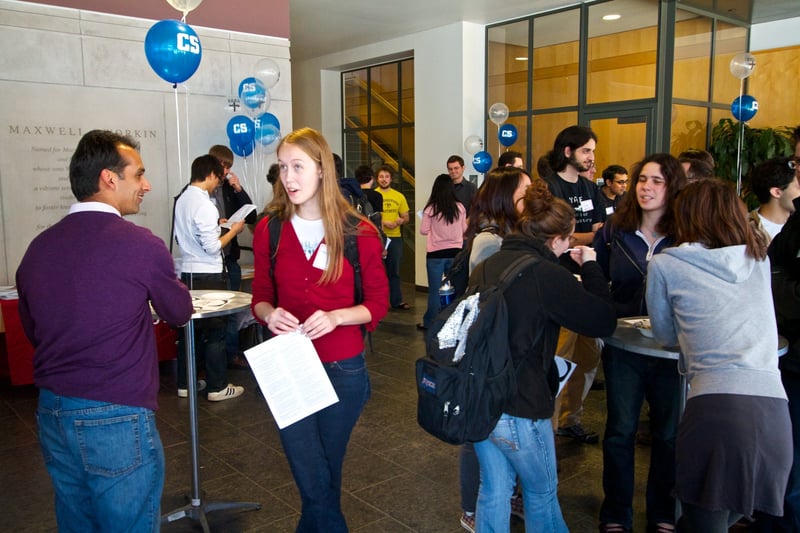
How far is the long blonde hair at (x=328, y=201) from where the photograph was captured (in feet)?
6.15

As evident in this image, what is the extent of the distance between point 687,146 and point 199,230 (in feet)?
19.0

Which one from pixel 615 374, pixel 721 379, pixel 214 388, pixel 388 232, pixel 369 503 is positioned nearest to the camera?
pixel 721 379

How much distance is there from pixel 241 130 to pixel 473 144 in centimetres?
312

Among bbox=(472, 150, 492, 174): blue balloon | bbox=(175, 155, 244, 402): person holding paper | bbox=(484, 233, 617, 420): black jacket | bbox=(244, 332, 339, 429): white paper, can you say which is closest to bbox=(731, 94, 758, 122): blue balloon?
bbox=(472, 150, 492, 174): blue balloon

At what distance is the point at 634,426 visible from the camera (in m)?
2.44

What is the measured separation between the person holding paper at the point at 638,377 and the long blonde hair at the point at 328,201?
1.21m

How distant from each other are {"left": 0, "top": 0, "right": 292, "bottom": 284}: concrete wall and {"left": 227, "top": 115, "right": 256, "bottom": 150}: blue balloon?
0.32m

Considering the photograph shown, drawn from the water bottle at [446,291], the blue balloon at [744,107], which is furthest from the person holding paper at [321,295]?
the blue balloon at [744,107]

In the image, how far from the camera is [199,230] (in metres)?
4.02

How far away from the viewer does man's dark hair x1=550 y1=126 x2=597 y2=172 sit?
3.41 m

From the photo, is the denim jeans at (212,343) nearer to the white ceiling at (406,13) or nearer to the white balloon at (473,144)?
the white ceiling at (406,13)

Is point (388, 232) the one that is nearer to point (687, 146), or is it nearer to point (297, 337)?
point (687, 146)

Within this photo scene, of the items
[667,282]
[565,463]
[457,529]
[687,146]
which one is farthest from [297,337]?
[687,146]

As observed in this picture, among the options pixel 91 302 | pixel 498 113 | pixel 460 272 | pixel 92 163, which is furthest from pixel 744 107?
pixel 91 302
